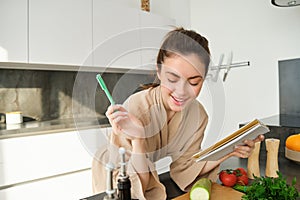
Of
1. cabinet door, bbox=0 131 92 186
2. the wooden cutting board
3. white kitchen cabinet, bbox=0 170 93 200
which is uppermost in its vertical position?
the wooden cutting board

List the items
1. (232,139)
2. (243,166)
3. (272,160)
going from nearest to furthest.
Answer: (232,139)
(272,160)
(243,166)

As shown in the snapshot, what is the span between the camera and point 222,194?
0.63m

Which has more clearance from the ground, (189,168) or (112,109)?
(112,109)

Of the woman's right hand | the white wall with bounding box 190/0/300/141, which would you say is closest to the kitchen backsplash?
the woman's right hand

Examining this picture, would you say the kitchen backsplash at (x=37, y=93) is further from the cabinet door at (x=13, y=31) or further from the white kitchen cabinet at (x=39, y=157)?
the cabinet door at (x=13, y=31)

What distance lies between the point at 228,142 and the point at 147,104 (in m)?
0.22

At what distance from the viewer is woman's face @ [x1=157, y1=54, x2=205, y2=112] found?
49cm

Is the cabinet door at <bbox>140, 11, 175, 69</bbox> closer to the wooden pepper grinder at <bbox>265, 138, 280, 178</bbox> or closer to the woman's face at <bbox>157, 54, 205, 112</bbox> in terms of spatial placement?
the woman's face at <bbox>157, 54, 205, 112</bbox>

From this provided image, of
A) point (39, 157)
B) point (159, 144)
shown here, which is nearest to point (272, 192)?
point (159, 144)

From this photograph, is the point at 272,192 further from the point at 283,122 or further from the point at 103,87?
the point at 283,122

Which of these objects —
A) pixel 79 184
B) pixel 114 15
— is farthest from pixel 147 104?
pixel 114 15

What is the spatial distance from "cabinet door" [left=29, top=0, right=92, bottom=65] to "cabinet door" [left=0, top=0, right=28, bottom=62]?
4cm

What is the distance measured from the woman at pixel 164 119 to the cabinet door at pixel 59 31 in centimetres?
111

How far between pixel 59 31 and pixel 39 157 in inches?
36.2
